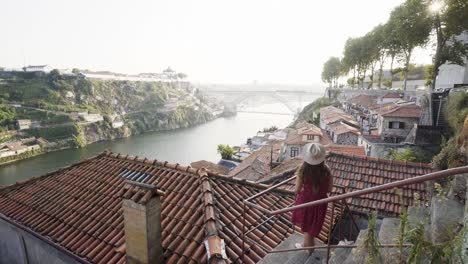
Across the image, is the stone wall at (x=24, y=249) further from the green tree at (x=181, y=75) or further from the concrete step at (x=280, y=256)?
the green tree at (x=181, y=75)

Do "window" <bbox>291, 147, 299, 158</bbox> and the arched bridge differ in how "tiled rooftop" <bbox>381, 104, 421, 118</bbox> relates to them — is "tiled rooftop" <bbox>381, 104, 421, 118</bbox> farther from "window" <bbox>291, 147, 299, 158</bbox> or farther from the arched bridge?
the arched bridge

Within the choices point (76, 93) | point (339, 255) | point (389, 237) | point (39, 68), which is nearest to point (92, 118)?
point (76, 93)

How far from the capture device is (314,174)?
366 cm

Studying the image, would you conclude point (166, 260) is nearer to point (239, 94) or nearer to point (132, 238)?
point (132, 238)

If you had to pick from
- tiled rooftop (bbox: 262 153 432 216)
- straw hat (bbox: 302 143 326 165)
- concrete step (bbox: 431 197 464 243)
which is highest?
straw hat (bbox: 302 143 326 165)

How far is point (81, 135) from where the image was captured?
205 feet

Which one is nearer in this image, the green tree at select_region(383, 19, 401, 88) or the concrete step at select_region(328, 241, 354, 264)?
the concrete step at select_region(328, 241, 354, 264)

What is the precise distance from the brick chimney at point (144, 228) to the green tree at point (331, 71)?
2581 inches

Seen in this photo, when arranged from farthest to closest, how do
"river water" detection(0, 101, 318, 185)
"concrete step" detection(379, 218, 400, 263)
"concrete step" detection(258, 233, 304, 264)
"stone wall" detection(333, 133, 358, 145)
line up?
"river water" detection(0, 101, 318, 185) → "stone wall" detection(333, 133, 358, 145) → "concrete step" detection(258, 233, 304, 264) → "concrete step" detection(379, 218, 400, 263)

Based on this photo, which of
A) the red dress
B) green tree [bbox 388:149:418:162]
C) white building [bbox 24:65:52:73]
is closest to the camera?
the red dress

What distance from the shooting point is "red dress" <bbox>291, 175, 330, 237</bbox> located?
3.69 meters

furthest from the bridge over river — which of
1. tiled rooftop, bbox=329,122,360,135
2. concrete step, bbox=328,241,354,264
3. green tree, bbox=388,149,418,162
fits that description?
concrete step, bbox=328,241,354,264

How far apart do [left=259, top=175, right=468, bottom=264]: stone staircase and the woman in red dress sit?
27 centimetres

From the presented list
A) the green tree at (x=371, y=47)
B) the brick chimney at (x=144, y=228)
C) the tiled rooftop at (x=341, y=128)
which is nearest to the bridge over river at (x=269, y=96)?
the green tree at (x=371, y=47)
